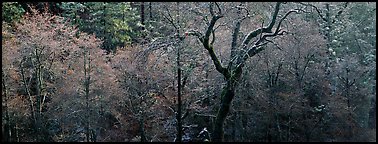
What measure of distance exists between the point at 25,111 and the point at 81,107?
7.82ft

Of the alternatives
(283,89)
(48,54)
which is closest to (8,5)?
(48,54)

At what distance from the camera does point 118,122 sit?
20141mm

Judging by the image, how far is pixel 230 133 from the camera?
→ 20281 mm

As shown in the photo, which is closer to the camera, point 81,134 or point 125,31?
point 81,134

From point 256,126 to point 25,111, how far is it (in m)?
10.2

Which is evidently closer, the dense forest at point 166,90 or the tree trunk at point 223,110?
the tree trunk at point 223,110

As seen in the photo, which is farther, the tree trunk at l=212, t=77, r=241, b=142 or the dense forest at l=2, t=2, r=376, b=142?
the dense forest at l=2, t=2, r=376, b=142

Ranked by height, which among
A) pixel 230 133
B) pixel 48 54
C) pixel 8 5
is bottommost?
pixel 230 133

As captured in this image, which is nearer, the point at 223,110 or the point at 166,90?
the point at 223,110

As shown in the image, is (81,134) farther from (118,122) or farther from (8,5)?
(8,5)

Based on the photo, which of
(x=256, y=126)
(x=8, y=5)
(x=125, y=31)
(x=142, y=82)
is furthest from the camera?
(x=125, y=31)

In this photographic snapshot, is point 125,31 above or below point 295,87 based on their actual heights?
above

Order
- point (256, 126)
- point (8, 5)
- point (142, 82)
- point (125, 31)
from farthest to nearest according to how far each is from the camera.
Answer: point (125, 31) < point (8, 5) < point (256, 126) < point (142, 82)

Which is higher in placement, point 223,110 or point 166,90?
point 223,110
